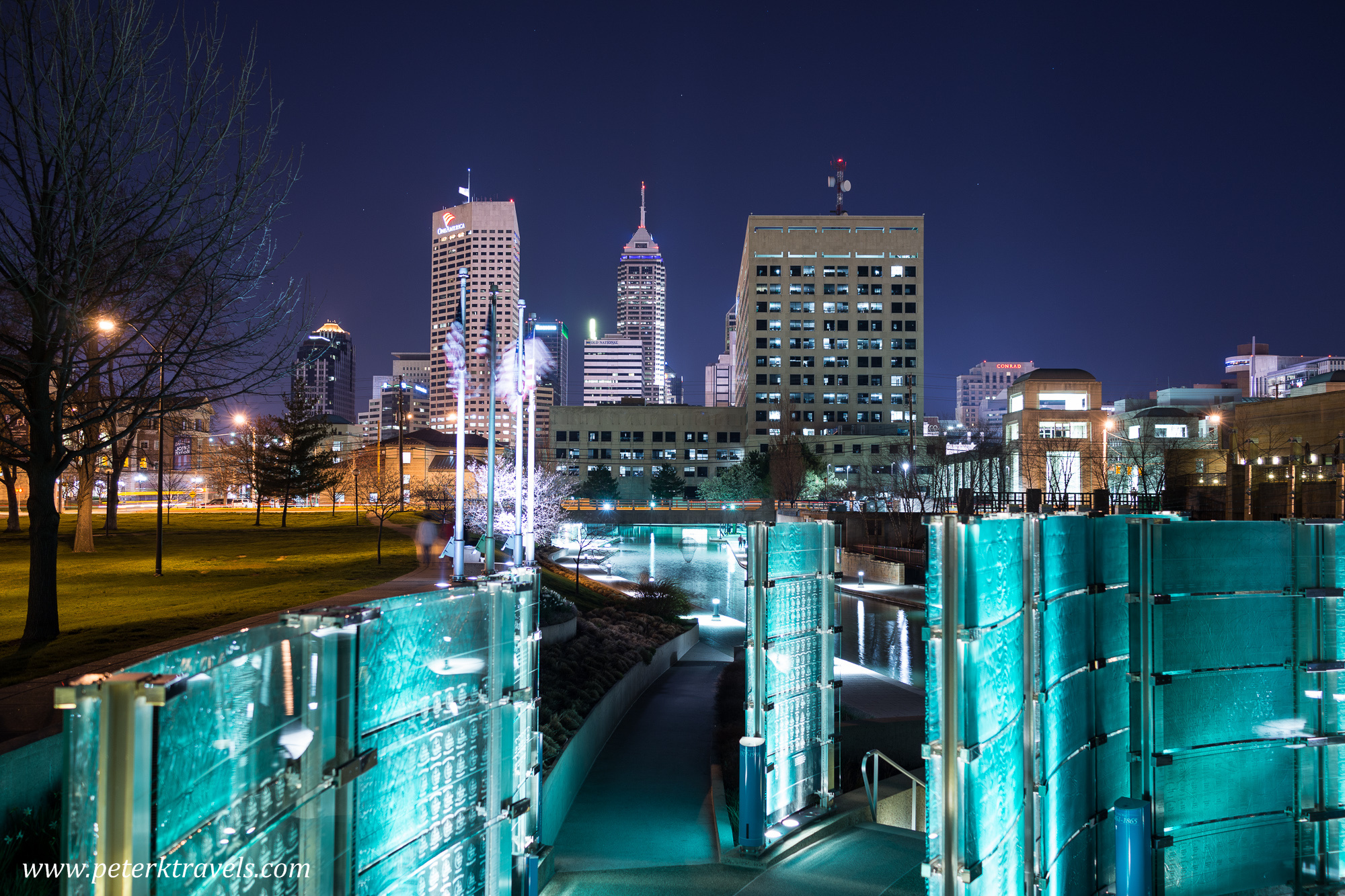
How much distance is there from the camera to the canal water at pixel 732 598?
20.8 metres

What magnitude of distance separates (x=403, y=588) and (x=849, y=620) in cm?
1481

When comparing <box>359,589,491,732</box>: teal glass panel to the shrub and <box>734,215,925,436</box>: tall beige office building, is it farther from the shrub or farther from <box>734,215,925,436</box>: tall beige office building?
<box>734,215,925,436</box>: tall beige office building

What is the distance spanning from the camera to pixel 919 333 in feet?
390

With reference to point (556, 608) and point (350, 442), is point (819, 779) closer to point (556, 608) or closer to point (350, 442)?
point (556, 608)

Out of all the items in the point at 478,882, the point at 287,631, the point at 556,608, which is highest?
the point at 287,631

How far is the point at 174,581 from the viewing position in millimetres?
20703

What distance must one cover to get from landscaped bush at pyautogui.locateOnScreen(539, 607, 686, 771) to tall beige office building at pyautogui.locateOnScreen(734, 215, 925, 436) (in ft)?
319

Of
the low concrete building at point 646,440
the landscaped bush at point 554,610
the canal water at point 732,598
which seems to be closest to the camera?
the landscaped bush at point 554,610

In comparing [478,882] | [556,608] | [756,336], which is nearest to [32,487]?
[556,608]

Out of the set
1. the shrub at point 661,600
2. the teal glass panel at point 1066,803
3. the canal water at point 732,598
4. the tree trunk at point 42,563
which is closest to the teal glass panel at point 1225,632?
the teal glass panel at point 1066,803

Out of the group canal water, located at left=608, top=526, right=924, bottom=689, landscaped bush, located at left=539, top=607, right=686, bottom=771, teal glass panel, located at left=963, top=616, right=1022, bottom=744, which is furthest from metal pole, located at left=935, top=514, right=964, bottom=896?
canal water, located at left=608, top=526, right=924, bottom=689

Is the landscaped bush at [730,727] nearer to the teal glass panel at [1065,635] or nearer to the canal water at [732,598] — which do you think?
the canal water at [732,598]

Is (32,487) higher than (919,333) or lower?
lower

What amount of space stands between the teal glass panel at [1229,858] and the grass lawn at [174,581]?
1249 cm
